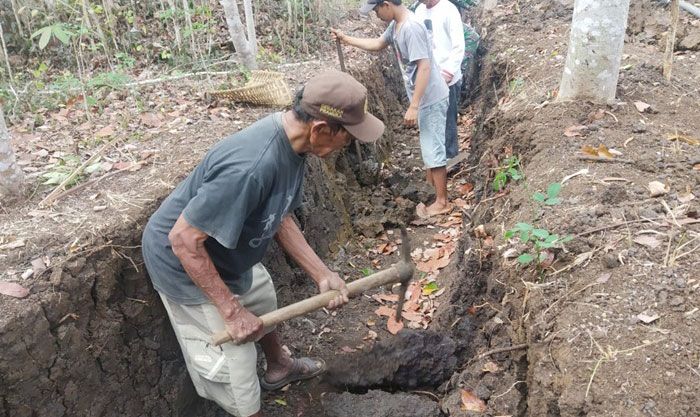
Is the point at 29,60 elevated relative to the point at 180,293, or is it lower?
elevated

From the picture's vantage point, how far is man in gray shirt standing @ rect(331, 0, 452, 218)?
5.21 meters

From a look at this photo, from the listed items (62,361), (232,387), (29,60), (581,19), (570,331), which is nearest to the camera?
(570,331)

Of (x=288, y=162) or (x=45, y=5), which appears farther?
(x=45, y=5)

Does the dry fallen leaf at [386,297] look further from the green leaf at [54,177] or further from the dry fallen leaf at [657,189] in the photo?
the green leaf at [54,177]

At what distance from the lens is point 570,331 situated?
100 inches

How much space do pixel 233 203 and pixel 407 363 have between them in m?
1.81

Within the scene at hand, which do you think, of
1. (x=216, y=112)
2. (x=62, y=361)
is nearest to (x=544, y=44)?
(x=216, y=112)

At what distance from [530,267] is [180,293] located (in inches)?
80.5

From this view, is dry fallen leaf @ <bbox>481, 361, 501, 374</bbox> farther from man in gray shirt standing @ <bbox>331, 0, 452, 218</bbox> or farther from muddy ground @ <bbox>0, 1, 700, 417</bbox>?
man in gray shirt standing @ <bbox>331, 0, 452, 218</bbox>

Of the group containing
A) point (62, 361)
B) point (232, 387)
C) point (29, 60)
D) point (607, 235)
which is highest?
point (29, 60)

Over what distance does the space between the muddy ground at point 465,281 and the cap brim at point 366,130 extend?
1270mm

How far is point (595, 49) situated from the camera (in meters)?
4.57

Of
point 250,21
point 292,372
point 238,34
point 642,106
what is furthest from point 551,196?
point 250,21

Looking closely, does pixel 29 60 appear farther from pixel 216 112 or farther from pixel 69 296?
pixel 69 296
